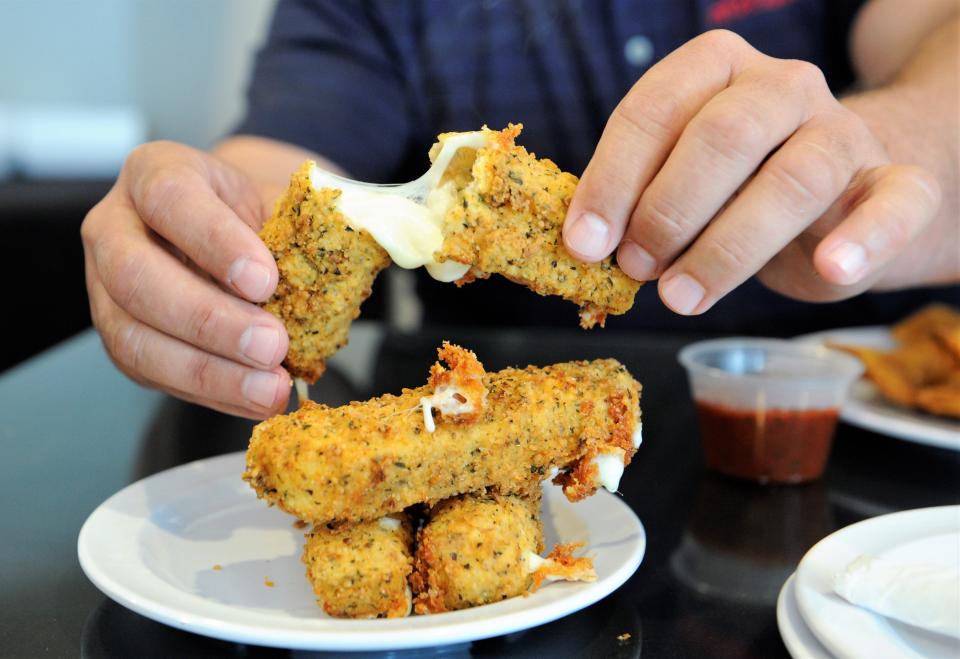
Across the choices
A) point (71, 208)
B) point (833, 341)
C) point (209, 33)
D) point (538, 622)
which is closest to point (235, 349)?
point (538, 622)

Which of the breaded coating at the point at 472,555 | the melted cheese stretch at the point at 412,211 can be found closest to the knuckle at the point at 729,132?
the melted cheese stretch at the point at 412,211

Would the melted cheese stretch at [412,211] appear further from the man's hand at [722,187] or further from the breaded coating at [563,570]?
the breaded coating at [563,570]

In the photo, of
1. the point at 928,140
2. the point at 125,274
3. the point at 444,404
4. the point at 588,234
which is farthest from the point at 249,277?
the point at 928,140

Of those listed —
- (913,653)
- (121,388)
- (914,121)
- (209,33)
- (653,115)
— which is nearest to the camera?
(913,653)

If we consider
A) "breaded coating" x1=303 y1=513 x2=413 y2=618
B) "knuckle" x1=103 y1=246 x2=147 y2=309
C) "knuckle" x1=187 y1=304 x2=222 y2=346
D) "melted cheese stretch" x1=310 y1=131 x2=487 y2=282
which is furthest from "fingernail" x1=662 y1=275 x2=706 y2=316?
"knuckle" x1=103 y1=246 x2=147 y2=309

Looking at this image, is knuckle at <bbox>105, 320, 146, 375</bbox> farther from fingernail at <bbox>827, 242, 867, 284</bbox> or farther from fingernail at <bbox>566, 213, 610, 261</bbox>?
fingernail at <bbox>827, 242, 867, 284</bbox>

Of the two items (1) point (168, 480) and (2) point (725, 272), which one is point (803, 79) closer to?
(2) point (725, 272)
